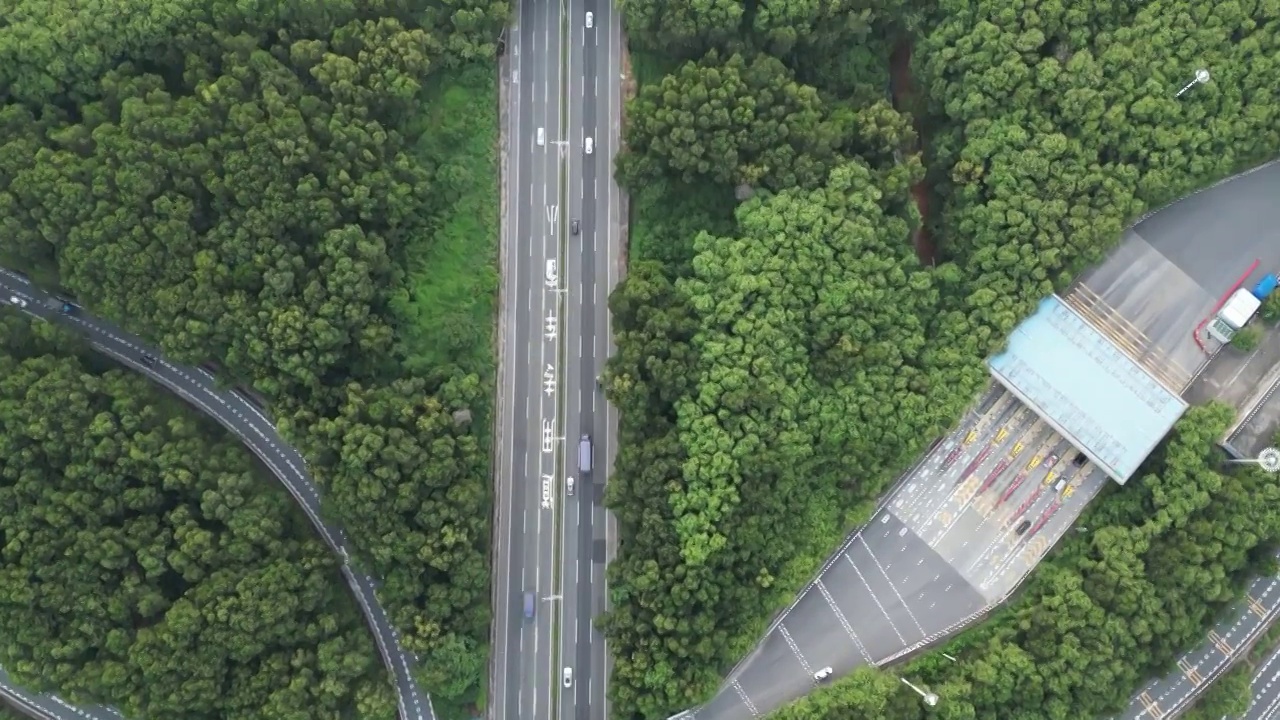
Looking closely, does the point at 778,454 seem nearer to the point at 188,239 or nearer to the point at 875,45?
the point at 875,45

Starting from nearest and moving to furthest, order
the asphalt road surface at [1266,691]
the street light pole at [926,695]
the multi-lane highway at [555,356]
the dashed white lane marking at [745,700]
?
the street light pole at [926,695] → the dashed white lane marking at [745,700] → the asphalt road surface at [1266,691] → the multi-lane highway at [555,356]

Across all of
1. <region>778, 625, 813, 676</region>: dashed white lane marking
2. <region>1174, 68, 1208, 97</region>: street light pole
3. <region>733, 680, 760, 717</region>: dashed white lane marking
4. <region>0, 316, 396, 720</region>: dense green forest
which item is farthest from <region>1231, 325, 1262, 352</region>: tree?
<region>0, 316, 396, 720</region>: dense green forest

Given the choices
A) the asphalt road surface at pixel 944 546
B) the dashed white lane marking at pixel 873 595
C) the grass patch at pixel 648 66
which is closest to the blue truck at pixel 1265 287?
the asphalt road surface at pixel 944 546

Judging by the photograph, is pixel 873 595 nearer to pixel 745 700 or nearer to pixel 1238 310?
pixel 745 700

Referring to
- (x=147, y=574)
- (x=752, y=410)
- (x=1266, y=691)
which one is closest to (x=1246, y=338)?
(x=1266, y=691)

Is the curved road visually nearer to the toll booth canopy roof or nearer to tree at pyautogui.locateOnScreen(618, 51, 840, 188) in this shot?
the toll booth canopy roof

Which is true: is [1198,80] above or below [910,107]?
below

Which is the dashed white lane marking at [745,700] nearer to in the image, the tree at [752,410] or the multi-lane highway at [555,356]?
the tree at [752,410]
